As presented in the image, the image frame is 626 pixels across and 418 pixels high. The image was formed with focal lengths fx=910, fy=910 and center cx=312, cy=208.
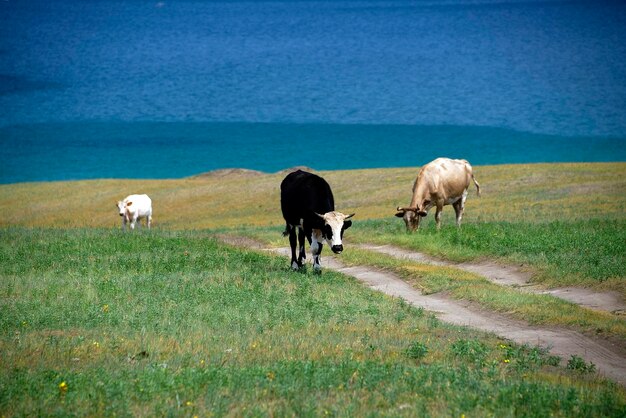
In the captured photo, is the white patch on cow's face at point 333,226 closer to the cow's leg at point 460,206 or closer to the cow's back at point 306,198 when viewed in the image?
the cow's back at point 306,198

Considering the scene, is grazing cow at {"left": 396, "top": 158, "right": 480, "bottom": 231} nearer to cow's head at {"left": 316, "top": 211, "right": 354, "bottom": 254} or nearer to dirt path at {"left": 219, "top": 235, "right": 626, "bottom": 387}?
dirt path at {"left": 219, "top": 235, "right": 626, "bottom": 387}

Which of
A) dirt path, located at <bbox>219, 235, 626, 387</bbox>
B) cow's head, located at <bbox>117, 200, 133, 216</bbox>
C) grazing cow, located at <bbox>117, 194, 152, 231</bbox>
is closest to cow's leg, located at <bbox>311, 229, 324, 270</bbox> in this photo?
dirt path, located at <bbox>219, 235, 626, 387</bbox>

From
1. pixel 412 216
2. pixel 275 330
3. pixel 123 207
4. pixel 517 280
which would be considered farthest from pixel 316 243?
pixel 123 207

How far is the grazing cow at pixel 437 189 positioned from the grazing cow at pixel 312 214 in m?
10.3

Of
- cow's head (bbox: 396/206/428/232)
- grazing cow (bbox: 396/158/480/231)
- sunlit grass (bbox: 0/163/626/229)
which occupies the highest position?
grazing cow (bbox: 396/158/480/231)

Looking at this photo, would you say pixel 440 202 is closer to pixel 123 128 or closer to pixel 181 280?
pixel 181 280

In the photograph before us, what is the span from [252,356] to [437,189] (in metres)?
24.0

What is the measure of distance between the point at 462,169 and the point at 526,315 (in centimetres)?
2027

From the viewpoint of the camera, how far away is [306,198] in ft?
80.3

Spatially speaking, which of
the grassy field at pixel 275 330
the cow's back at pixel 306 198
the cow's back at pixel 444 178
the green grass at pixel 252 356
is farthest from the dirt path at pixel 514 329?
the cow's back at pixel 444 178

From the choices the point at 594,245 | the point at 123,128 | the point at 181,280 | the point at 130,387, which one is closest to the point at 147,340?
the point at 130,387

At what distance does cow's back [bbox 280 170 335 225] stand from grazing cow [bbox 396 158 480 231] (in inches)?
406

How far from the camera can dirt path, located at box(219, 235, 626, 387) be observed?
1477 cm

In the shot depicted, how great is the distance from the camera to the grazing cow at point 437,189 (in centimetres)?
3522
